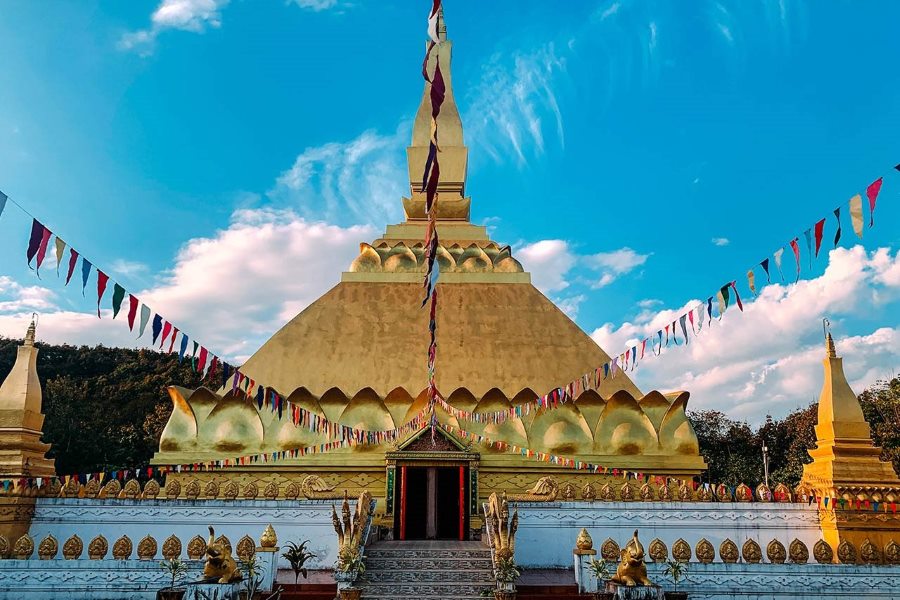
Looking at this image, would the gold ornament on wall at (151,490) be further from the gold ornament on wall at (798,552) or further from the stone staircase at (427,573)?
the gold ornament on wall at (798,552)

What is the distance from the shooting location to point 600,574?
12047 millimetres

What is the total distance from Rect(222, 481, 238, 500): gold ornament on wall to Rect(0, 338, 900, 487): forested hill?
69.6 feet

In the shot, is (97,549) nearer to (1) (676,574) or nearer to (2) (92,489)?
(2) (92,489)

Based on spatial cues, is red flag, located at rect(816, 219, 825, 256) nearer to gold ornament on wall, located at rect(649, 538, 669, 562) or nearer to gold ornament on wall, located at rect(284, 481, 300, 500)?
gold ornament on wall, located at rect(649, 538, 669, 562)

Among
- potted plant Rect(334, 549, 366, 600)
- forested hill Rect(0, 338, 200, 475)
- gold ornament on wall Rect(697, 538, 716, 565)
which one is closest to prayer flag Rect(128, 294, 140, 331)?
potted plant Rect(334, 549, 366, 600)

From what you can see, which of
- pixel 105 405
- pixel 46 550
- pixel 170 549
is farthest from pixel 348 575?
pixel 105 405

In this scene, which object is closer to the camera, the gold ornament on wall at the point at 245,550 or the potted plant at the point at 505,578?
the potted plant at the point at 505,578

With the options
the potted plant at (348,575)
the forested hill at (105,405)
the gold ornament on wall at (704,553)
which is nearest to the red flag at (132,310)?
the potted plant at (348,575)

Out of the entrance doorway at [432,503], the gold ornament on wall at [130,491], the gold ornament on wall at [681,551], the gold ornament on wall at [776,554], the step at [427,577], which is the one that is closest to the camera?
the gold ornament on wall at [681,551]

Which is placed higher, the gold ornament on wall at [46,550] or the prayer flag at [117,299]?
the prayer flag at [117,299]

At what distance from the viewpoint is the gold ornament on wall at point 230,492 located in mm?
15766

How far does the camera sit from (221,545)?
1125 centimetres

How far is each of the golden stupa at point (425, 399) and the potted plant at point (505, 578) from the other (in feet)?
13.5

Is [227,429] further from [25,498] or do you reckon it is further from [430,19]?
[430,19]
